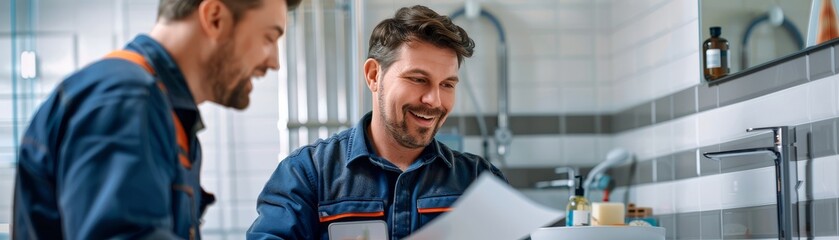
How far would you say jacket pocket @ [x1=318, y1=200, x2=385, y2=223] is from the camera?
2576 millimetres

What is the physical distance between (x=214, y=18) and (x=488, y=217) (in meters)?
0.39

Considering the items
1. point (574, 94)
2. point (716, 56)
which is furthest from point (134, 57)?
point (574, 94)

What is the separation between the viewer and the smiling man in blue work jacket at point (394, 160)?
258 centimetres

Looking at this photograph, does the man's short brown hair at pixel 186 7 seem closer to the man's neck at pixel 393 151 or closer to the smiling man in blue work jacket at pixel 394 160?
the smiling man in blue work jacket at pixel 394 160

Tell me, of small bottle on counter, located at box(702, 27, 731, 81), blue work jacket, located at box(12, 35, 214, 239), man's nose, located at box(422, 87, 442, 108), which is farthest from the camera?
small bottle on counter, located at box(702, 27, 731, 81)

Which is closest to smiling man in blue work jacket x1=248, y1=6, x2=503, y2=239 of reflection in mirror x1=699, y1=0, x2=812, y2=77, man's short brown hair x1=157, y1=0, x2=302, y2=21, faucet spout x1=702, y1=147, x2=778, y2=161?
faucet spout x1=702, y1=147, x2=778, y2=161

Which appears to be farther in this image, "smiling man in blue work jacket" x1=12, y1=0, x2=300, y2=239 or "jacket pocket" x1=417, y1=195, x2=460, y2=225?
"jacket pocket" x1=417, y1=195, x2=460, y2=225

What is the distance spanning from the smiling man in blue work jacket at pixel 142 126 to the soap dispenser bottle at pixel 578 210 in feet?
7.64

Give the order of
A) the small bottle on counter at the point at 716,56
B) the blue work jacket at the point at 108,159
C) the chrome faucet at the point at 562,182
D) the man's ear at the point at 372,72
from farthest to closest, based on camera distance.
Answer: the chrome faucet at the point at 562,182
the small bottle on counter at the point at 716,56
the man's ear at the point at 372,72
the blue work jacket at the point at 108,159

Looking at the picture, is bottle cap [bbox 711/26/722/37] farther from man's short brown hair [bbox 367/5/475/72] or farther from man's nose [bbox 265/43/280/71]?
man's nose [bbox 265/43/280/71]

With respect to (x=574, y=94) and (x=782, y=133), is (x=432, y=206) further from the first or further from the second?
Answer: (x=574, y=94)

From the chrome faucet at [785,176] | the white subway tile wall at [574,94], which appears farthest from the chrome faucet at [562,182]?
the chrome faucet at [785,176]

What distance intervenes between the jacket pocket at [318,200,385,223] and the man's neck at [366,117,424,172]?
11 centimetres

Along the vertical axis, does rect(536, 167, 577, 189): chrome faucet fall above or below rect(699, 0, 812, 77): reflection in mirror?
below
